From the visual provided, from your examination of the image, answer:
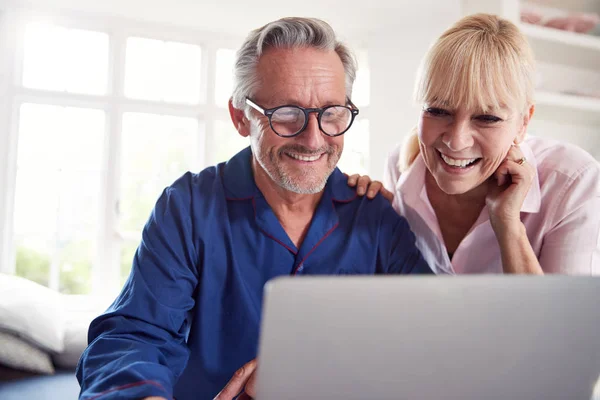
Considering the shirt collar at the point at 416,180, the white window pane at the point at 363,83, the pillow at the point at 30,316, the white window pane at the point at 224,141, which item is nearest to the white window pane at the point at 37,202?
the white window pane at the point at 224,141

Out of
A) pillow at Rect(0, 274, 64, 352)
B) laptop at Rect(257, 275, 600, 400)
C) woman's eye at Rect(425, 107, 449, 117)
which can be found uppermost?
woman's eye at Rect(425, 107, 449, 117)

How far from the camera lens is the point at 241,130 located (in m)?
1.66

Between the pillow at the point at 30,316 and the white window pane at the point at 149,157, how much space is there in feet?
6.87

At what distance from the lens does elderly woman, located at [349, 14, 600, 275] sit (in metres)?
1.40

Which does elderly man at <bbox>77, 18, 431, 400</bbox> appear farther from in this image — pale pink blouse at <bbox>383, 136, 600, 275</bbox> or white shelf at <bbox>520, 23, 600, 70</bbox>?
white shelf at <bbox>520, 23, 600, 70</bbox>

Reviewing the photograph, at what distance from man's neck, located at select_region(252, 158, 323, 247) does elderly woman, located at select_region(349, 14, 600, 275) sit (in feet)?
0.61

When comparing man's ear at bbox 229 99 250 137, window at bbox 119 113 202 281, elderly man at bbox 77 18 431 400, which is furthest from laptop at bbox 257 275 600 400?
window at bbox 119 113 202 281

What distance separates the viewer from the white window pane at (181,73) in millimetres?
4988

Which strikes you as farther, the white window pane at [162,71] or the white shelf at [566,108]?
the white window pane at [162,71]

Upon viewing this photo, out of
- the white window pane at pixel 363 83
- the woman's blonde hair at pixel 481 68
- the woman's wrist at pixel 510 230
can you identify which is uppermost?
the white window pane at pixel 363 83

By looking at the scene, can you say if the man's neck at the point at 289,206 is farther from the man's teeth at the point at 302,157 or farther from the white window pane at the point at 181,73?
the white window pane at the point at 181,73

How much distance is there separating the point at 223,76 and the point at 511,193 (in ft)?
13.4

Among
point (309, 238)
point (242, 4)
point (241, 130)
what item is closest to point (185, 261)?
point (309, 238)

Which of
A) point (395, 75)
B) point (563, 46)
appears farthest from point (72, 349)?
point (395, 75)
